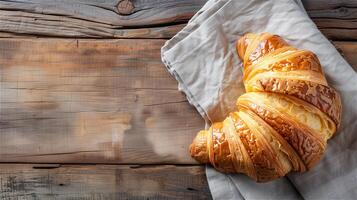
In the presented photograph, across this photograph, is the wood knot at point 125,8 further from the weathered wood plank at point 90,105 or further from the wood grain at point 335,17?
the wood grain at point 335,17

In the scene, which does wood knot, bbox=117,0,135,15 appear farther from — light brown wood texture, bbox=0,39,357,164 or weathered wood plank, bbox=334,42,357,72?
weathered wood plank, bbox=334,42,357,72

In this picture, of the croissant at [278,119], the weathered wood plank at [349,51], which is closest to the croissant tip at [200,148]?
the croissant at [278,119]

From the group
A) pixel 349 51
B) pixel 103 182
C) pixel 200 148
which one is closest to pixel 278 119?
pixel 200 148

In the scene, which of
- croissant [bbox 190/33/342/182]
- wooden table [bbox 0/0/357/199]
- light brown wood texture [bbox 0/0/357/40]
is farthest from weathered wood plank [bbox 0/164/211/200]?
light brown wood texture [bbox 0/0/357/40]

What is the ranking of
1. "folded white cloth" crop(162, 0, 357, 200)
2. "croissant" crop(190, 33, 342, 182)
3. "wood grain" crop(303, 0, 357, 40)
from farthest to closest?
"wood grain" crop(303, 0, 357, 40) < "folded white cloth" crop(162, 0, 357, 200) < "croissant" crop(190, 33, 342, 182)

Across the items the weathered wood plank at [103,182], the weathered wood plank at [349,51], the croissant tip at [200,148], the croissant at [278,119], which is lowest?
the weathered wood plank at [103,182]

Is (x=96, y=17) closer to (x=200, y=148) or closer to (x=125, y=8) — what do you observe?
(x=125, y=8)
